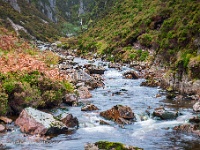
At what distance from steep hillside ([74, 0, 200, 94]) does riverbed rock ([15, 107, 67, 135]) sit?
11.4 m

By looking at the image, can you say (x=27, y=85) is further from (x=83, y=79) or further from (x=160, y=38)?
(x=160, y=38)

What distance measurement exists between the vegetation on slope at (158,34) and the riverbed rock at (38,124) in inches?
455

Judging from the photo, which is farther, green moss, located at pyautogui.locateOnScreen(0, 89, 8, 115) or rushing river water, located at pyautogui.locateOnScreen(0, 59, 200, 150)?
green moss, located at pyautogui.locateOnScreen(0, 89, 8, 115)

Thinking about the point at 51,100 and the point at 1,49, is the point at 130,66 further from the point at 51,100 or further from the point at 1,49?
the point at 51,100

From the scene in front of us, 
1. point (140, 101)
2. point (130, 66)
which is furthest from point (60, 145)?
point (130, 66)

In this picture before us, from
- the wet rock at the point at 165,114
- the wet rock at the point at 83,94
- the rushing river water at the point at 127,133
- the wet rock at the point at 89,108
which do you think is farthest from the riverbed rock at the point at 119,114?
the wet rock at the point at 83,94

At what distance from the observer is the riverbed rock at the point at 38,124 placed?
12.9 metres

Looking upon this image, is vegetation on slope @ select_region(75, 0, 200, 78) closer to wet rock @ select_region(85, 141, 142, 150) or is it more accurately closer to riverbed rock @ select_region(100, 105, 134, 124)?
riverbed rock @ select_region(100, 105, 134, 124)

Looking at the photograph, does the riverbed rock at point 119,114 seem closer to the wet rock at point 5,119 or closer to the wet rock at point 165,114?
the wet rock at point 165,114

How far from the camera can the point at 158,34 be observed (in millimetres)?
36844

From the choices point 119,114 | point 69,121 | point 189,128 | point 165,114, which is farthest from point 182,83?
point 69,121

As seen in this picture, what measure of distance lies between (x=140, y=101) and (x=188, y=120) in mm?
5373

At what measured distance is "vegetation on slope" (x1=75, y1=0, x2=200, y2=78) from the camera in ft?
77.9

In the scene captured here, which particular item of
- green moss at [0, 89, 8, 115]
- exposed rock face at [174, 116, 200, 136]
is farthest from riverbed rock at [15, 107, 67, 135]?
exposed rock face at [174, 116, 200, 136]
